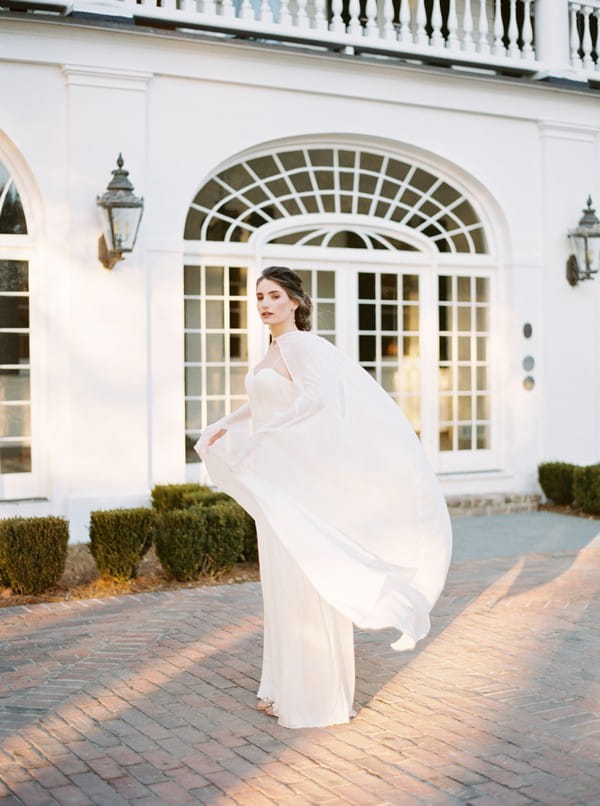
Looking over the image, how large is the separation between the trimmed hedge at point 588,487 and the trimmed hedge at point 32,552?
19.4 ft

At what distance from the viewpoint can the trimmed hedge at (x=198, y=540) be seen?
7910 mm

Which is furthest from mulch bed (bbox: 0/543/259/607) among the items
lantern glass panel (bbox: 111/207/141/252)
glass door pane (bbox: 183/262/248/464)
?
lantern glass panel (bbox: 111/207/141/252)

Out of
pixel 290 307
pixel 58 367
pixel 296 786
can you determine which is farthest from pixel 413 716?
pixel 58 367

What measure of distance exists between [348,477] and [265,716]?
3.91 feet

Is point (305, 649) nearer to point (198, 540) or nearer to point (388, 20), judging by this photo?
point (198, 540)

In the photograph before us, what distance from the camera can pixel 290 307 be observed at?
4.95 meters

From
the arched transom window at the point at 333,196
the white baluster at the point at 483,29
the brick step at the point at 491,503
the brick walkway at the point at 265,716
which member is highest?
the white baluster at the point at 483,29

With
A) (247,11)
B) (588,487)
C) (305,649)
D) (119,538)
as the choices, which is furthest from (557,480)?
(305,649)

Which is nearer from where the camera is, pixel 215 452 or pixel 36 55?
pixel 215 452

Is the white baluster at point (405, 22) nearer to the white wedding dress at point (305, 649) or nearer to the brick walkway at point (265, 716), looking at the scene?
the brick walkway at point (265, 716)

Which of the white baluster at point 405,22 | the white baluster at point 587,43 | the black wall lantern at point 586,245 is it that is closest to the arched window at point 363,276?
the black wall lantern at point 586,245

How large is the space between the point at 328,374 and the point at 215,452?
0.76 metres

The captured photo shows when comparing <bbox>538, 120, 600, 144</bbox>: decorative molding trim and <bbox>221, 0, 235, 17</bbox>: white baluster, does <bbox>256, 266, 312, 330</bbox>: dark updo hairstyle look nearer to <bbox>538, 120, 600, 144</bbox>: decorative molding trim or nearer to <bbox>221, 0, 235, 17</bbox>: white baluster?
<bbox>221, 0, 235, 17</bbox>: white baluster

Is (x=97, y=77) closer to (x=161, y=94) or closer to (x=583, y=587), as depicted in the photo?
Answer: (x=161, y=94)
